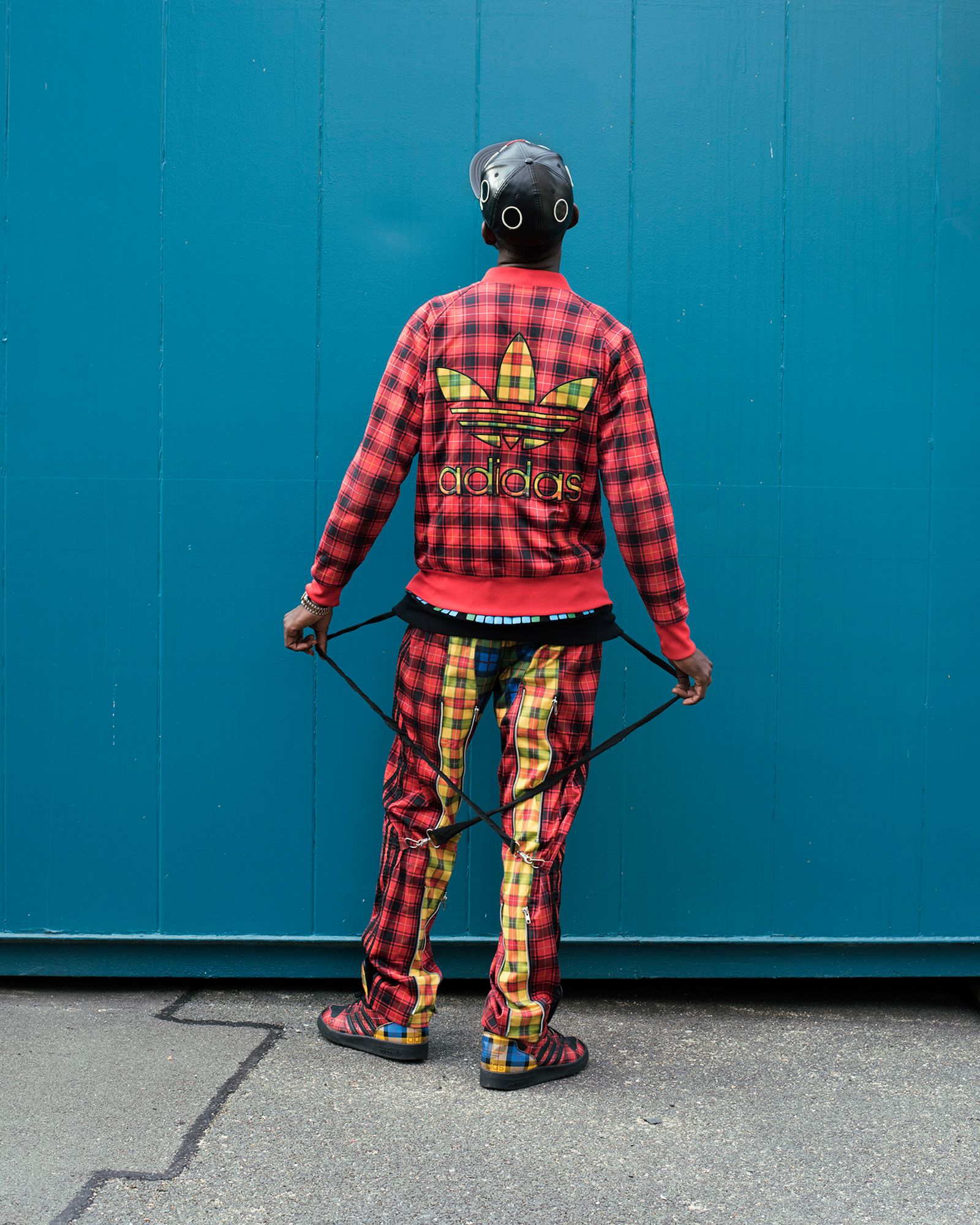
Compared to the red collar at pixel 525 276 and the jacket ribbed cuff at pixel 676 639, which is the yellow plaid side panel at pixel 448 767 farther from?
the red collar at pixel 525 276

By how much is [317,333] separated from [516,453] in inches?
30.0

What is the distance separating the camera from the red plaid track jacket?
2262mm

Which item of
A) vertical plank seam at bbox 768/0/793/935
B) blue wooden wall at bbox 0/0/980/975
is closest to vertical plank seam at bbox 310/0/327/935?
blue wooden wall at bbox 0/0/980/975

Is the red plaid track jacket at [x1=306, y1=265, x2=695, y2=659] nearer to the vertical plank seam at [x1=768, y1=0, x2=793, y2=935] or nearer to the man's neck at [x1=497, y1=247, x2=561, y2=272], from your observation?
the man's neck at [x1=497, y1=247, x2=561, y2=272]

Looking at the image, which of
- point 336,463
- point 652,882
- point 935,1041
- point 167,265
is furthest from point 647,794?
point 167,265

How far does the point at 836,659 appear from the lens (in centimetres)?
279

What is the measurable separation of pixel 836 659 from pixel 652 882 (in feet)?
2.38

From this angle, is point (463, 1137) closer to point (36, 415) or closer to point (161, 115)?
point (36, 415)

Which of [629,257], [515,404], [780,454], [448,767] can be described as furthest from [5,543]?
[780,454]

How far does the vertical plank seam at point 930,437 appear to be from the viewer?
2.74 metres

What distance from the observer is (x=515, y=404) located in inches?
88.9

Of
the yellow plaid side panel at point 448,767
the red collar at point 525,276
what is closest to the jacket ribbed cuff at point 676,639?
the yellow plaid side panel at point 448,767

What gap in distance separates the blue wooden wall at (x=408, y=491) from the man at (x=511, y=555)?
0.39 metres

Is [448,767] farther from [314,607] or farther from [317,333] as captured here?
[317,333]
